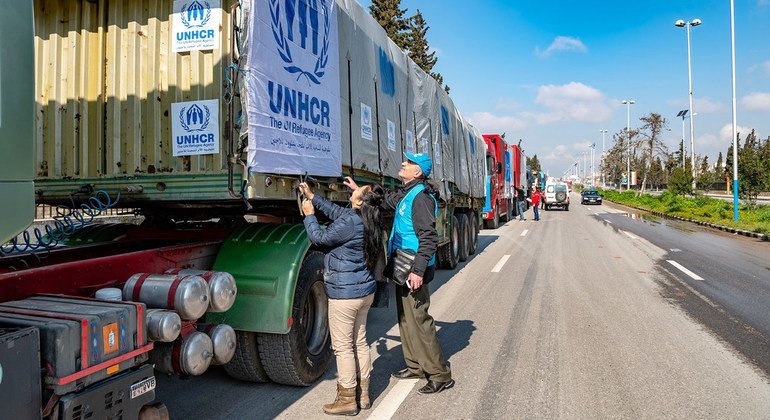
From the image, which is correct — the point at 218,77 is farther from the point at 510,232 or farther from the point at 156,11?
the point at 510,232

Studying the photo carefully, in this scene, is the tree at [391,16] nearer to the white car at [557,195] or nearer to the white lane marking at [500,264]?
the white car at [557,195]

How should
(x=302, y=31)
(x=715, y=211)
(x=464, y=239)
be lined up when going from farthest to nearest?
(x=715, y=211), (x=464, y=239), (x=302, y=31)

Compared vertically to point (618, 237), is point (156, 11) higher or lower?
higher

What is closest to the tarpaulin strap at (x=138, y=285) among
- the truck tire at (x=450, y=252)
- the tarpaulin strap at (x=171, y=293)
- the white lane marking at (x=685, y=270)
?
the tarpaulin strap at (x=171, y=293)

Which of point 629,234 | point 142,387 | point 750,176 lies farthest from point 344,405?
point 750,176

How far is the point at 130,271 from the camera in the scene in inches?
130

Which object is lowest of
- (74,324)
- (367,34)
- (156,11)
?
(74,324)

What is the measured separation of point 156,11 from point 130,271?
2.04 metres

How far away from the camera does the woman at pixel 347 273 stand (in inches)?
148

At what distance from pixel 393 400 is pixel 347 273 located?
45.9 inches

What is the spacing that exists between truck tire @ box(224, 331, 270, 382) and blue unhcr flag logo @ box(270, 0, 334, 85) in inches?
85.1

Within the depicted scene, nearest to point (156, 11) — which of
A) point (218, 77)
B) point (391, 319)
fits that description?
point (218, 77)

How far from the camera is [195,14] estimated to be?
386 centimetres

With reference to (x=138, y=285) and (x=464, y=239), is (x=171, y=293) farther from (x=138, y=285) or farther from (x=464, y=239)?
(x=464, y=239)
